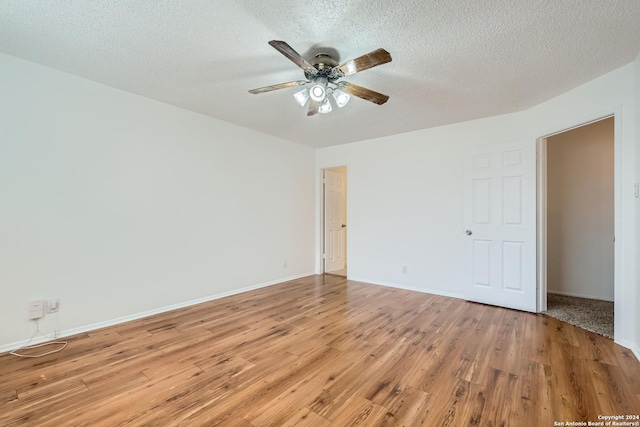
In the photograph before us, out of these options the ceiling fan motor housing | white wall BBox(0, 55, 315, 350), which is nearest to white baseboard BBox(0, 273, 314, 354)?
white wall BBox(0, 55, 315, 350)

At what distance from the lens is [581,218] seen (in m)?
3.79

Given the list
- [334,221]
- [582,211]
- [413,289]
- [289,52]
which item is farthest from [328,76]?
[582,211]

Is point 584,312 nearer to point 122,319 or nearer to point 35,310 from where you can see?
point 122,319

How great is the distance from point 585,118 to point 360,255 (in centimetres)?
320

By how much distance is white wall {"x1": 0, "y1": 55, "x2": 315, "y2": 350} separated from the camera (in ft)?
7.61

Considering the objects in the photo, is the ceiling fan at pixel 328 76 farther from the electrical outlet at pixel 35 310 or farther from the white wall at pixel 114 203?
the electrical outlet at pixel 35 310

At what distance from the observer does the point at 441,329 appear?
8.92ft

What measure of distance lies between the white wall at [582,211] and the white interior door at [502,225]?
1.08 m

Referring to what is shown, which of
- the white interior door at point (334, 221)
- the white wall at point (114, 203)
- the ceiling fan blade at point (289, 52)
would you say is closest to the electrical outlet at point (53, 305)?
the white wall at point (114, 203)

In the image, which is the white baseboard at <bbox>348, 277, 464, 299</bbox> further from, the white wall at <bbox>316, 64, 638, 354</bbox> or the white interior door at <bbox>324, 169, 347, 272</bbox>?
the white interior door at <bbox>324, 169, 347, 272</bbox>

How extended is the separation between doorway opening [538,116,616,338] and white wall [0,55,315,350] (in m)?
3.98

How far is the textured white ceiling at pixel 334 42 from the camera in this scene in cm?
168

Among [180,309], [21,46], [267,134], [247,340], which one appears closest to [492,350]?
[247,340]

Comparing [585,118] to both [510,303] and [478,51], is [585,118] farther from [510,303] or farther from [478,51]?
[510,303]
